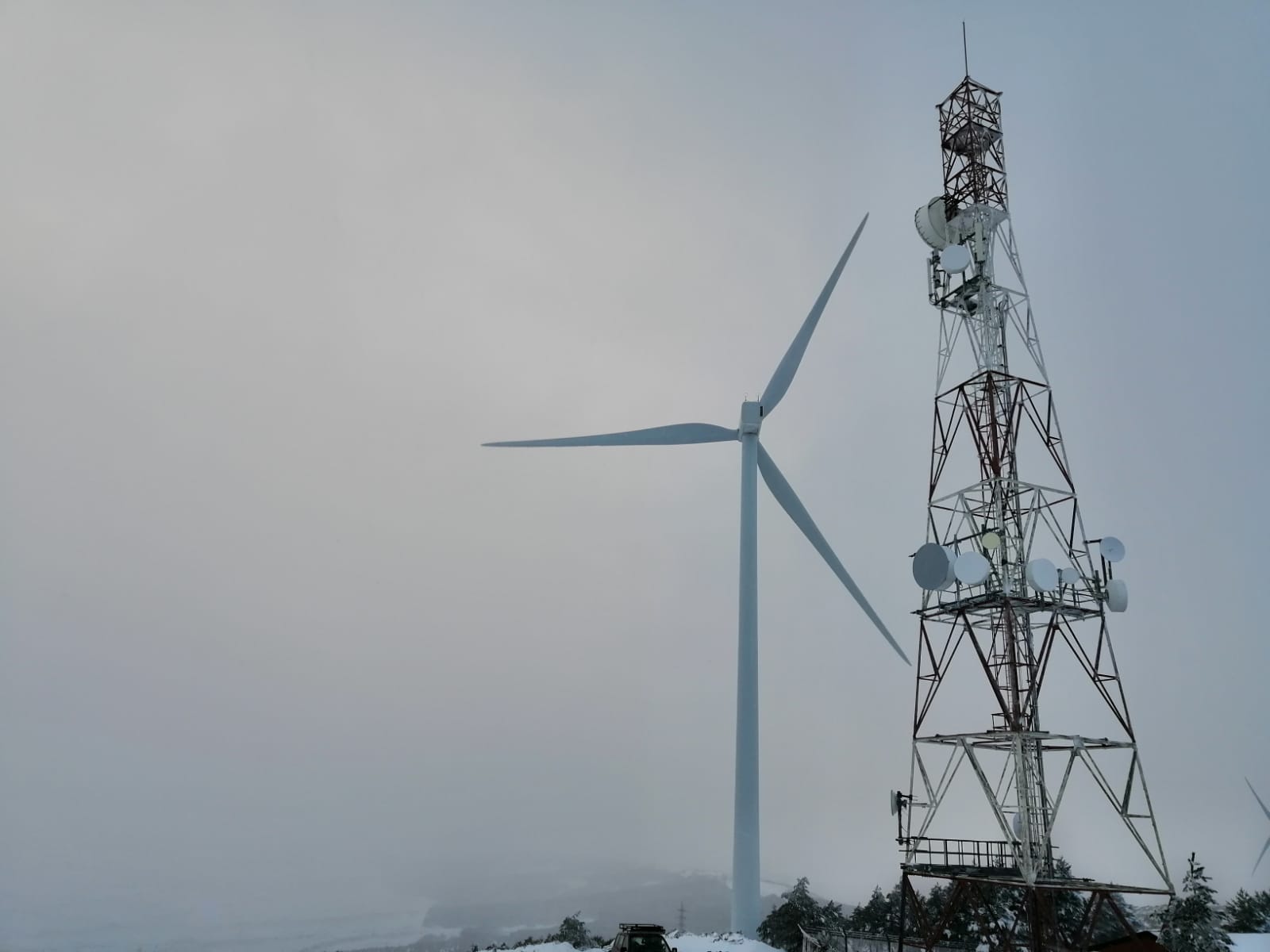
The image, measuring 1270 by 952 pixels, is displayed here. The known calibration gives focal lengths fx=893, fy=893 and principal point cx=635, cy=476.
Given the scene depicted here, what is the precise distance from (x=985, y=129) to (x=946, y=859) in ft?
120

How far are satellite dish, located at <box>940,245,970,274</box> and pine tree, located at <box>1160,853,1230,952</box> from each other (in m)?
37.1

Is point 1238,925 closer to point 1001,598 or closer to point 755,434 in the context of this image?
point 1001,598

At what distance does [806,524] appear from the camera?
46875mm

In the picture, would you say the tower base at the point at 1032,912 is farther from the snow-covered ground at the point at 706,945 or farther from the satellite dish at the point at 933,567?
the satellite dish at the point at 933,567

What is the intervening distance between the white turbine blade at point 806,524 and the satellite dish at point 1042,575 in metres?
8.06

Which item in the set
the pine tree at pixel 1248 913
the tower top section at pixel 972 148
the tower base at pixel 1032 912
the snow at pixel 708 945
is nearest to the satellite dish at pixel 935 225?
the tower top section at pixel 972 148

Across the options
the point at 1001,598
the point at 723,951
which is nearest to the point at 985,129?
the point at 1001,598

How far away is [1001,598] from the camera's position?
3816 cm

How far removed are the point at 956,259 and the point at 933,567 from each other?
50.8 feet

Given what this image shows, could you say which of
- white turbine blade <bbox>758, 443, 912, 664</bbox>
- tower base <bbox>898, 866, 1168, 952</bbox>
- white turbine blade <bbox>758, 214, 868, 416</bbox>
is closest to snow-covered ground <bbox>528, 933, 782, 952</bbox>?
tower base <bbox>898, 866, 1168, 952</bbox>

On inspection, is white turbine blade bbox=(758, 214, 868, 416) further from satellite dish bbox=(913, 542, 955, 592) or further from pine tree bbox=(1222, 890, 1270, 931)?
pine tree bbox=(1222, 890, 1270, 931)

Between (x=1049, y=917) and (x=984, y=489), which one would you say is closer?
(x=1049, y=917)

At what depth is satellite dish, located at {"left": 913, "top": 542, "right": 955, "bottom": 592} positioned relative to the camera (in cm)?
3856

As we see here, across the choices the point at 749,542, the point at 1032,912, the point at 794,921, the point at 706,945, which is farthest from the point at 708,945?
the point at 794,921
